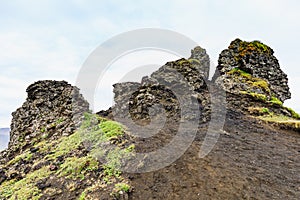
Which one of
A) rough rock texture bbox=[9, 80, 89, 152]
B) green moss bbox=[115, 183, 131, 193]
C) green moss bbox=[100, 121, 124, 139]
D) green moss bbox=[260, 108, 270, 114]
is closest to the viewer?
green moss bbox=[115, 183, 131, 193]

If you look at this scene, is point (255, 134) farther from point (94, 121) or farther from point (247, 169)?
point (94, 121)

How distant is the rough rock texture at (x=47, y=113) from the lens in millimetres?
Result: 16481

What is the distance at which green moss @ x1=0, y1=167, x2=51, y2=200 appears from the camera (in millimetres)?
10875

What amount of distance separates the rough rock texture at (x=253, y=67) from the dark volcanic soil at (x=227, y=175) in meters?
17.4

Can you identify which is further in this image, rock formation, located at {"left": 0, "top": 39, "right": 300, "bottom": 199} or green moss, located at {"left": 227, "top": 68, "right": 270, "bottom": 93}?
green moss, located at {"left": 227, "top": 68, "right": 270, "bottom": 93}

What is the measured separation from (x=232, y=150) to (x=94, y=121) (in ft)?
24.5

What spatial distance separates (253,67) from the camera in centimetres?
3378

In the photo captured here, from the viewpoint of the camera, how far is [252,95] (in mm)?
27016

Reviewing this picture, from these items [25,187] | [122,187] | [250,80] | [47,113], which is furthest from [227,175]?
[250,80]

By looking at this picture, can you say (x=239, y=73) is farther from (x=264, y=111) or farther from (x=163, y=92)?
(x=163, y=92)

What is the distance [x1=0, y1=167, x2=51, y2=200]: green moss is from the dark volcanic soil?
4.05 m

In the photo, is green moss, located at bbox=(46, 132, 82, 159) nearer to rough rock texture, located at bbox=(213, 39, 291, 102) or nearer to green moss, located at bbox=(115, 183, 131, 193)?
green moss, located at bbox=(115, 183, 131, 193)

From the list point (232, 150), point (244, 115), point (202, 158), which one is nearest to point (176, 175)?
point (202, 158)

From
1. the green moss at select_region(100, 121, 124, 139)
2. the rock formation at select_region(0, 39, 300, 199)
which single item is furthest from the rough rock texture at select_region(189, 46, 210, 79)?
the green moss at select_region(100, 121, 124, 139)
